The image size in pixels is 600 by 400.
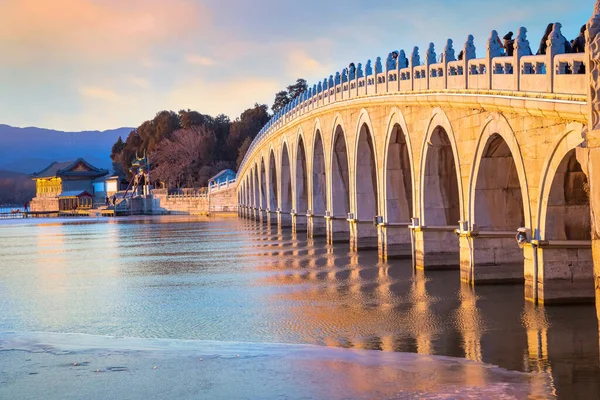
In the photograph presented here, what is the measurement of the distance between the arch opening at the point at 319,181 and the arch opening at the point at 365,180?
10055 mm

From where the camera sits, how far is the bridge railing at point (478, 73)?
15852mm

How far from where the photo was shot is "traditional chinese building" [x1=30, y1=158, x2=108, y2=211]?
400ft

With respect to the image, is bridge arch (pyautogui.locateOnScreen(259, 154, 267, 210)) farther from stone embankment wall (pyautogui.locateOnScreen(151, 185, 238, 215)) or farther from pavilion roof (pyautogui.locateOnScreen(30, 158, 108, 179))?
pavilion roof (pyautogui.locateOnScreen(30, 158, 108, 179))

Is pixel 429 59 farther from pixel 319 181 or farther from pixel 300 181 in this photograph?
pixel 300 181

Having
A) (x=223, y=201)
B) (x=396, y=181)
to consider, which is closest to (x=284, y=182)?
(x=396, y=181)

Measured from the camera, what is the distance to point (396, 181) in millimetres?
30500

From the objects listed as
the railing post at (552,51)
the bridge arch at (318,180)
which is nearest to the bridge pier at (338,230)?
the bridge arch at (318,180)

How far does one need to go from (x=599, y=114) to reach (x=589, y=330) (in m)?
7.26

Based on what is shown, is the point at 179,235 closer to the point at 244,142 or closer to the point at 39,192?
the point at 244,142

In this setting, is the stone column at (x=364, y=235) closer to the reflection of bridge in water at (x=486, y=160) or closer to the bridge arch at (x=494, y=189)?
the reflection of bridge in water at (x=486, y=160)

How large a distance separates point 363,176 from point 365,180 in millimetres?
207

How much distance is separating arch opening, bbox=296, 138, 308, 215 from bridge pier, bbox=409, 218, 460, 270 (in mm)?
Result: 26152

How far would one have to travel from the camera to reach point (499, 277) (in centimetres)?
2180

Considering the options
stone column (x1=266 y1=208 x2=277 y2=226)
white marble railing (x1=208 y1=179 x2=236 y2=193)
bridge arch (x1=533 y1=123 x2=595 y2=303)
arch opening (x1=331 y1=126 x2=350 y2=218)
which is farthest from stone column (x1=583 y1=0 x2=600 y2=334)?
white marble railing (x1=208 y1=179 x2=236 y2=193)
